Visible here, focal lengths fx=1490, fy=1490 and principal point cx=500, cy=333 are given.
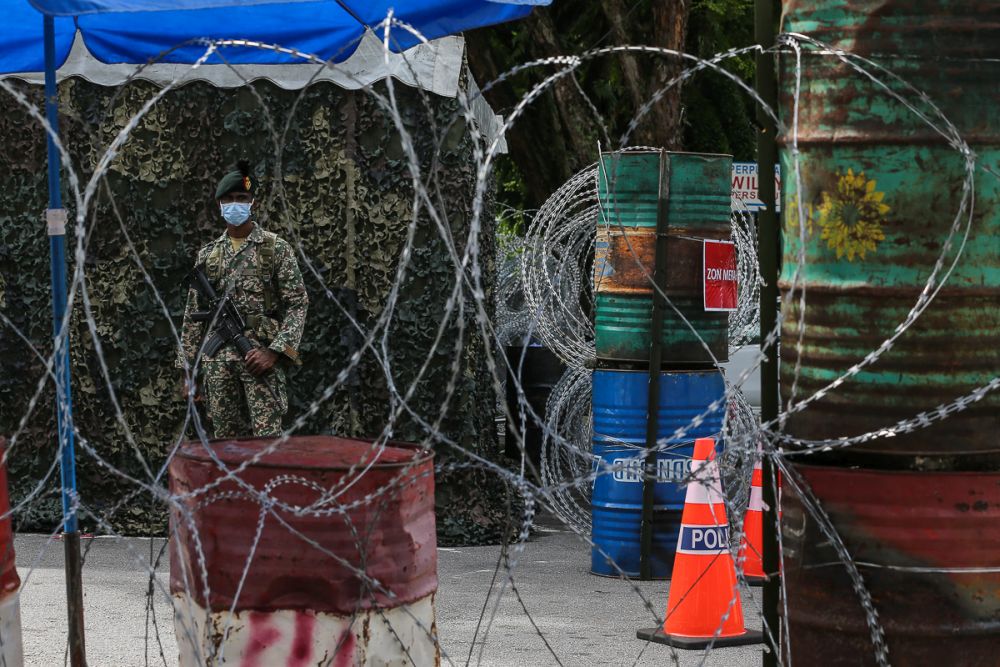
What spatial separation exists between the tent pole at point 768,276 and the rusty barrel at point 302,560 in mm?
934

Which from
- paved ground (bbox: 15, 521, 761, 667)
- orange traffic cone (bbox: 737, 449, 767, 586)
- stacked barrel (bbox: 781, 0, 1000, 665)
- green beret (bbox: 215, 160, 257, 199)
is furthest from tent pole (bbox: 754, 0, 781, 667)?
green beret (bbox: 215, 160, 257, 199)

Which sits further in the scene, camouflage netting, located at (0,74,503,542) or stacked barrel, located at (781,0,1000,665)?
camouflage netting, located at (0,74,503,542)

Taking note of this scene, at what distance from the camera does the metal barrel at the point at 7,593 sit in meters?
4.20

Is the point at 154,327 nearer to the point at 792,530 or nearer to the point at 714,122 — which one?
the point at 792,530

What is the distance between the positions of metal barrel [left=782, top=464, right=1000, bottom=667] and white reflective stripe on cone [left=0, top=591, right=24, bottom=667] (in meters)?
2.29

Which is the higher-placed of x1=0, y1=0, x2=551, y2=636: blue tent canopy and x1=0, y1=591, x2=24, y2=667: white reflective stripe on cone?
x1=0, y1=0, x2=551, y2=636: blue tent canopy

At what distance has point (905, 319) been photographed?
3564mm

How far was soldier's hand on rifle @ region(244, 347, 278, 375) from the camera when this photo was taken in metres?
7.27

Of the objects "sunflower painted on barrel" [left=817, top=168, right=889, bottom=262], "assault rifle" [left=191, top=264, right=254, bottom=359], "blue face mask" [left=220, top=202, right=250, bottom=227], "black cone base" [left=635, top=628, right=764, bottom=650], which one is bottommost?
"black cone base" [left=635, top=628, right=764, bottom=650]

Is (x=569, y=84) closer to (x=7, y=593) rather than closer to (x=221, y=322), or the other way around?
(x=221, y=322)

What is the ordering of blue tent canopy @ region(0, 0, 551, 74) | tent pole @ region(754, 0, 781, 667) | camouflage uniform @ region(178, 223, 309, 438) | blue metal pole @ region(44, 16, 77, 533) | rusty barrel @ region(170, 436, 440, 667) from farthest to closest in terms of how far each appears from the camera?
1. camouflage uniform @ region(178, 223, 309, 438)
2. blue tent canopy @ region(0, 0, 551, 74)
3. blue metal pole @ region(44, 16, 77, 533)
4. tent pole @ region(754, 0, 781, 667)
5. rusty barrel @ region(170, 436, 440, 667)

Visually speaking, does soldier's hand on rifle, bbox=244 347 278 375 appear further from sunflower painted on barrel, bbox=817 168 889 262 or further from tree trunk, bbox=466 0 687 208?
tree trunk, bbox=466 0 687 208

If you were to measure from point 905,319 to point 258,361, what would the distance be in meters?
4.29

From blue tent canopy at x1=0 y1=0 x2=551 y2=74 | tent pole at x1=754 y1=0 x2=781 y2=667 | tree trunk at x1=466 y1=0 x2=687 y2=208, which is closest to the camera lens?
tent pole at x1=754 y1=0 x2=781 y2=667
